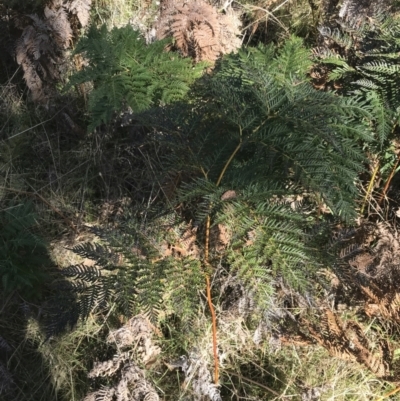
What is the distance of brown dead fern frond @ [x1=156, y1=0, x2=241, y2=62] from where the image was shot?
9.32ft

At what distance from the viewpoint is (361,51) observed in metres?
2.59

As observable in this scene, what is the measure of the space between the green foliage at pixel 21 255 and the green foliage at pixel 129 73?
65cm

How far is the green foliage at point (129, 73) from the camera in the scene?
2518mm

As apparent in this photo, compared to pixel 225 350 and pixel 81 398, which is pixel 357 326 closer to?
pixel 225 350

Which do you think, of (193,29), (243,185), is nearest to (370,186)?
(243,185)

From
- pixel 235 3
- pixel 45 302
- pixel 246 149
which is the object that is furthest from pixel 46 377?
pixel 235 3

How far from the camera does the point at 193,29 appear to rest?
2.86 metres

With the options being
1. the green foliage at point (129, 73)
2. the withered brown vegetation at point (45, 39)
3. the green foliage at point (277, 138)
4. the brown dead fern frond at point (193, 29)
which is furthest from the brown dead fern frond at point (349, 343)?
the withered brown vegetation at point (45, 39)

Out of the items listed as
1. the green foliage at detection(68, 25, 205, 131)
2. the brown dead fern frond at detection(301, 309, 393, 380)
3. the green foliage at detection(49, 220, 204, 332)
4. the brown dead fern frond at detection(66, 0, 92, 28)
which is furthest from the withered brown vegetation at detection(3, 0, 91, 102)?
the brown dead fern frond at detection(301, 309, 393, 380)

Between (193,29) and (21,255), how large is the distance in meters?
Result: 1.57

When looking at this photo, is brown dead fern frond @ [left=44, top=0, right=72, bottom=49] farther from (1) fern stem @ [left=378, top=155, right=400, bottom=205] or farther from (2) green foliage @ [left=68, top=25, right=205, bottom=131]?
(1) fern stem @ [left=378, top=155, right=400, bottom=205]

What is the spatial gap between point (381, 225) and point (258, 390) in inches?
39.3

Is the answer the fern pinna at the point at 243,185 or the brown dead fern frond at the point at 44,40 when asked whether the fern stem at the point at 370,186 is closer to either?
the fern pinna at the point at 243,185

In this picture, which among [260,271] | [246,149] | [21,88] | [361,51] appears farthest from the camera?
[21,88]
